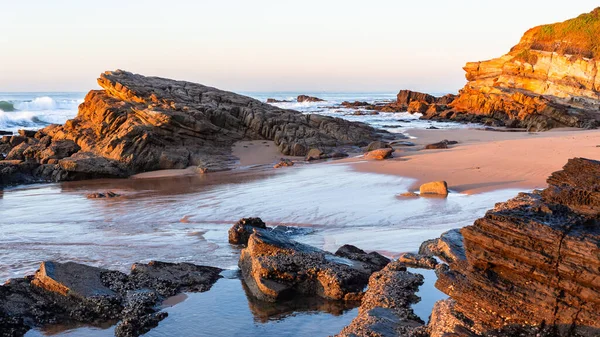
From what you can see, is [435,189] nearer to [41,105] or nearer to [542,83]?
[542,83]

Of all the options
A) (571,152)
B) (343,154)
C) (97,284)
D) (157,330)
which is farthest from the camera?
(343,154)

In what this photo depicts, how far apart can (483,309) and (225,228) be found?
656 cm

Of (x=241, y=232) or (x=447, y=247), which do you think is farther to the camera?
(x=241, y=232)

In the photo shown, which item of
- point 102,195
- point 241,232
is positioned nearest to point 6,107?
point 102,195

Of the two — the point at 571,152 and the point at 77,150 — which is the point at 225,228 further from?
the point at 77,150

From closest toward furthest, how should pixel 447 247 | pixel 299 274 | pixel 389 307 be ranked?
pixel 389 307 → pixel 299 274 → pixel 447 247

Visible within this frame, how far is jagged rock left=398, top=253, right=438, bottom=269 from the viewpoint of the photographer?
22.6 ft

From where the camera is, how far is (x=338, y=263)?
680 cm

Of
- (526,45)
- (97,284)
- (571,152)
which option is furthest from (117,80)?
(526,45)

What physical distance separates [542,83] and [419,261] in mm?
36175

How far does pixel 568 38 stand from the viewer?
135ft

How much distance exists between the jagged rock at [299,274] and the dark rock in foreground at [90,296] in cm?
69

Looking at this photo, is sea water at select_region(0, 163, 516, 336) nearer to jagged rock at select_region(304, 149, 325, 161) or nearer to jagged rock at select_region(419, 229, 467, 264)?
jagged rock at select_region(419, 229, 467, 264)

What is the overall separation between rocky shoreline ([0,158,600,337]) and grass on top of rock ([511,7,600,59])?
123ft
